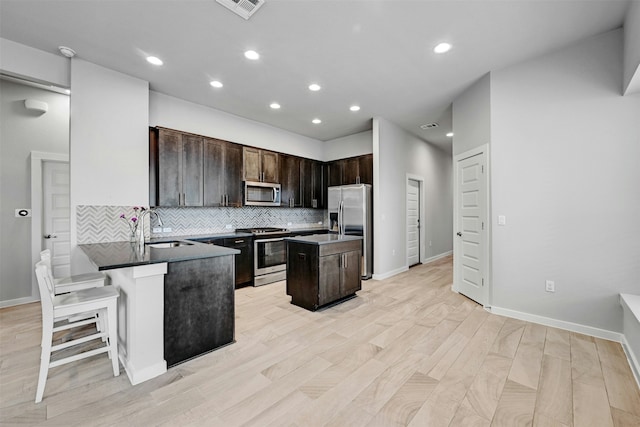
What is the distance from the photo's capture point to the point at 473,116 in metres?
3.74

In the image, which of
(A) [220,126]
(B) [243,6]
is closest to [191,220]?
(A) [220,126]

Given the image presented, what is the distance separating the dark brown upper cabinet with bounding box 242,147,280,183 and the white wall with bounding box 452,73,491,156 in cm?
326

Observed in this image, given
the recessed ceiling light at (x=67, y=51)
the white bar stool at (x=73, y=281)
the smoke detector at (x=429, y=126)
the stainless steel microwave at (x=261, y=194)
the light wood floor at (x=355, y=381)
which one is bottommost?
the light wood floor at (x=355, y=381)

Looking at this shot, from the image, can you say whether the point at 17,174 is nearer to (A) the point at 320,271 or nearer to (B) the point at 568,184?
(A) the point at 320,271

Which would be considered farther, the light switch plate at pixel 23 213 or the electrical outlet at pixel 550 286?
the light switch plate at pixel 23 213

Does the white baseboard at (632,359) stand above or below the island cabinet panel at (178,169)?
below

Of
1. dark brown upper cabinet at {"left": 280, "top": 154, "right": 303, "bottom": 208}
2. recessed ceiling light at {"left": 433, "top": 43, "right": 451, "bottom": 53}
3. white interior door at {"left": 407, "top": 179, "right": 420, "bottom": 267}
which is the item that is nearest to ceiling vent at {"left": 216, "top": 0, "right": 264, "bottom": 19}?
recessed ceiling light at {"left": 433, "top": 43, "right": 451, "bottom": 53}

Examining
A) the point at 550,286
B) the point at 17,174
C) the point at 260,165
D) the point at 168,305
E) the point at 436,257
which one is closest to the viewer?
the point at 168,305

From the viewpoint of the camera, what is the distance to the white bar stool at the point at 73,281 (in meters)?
2.29

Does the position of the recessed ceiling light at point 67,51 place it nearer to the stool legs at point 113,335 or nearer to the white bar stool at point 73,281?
the white bar stool at point 73,281

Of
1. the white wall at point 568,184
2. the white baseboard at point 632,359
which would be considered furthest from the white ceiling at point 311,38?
the white baseboard at point 632,359

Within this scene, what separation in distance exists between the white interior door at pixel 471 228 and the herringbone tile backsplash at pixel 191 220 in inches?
135

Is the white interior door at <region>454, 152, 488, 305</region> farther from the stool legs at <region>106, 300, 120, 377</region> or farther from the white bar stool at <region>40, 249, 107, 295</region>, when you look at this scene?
the white bar stool at <region>40, 249, 107, 295</region>

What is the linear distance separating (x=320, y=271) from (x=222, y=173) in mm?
2471
